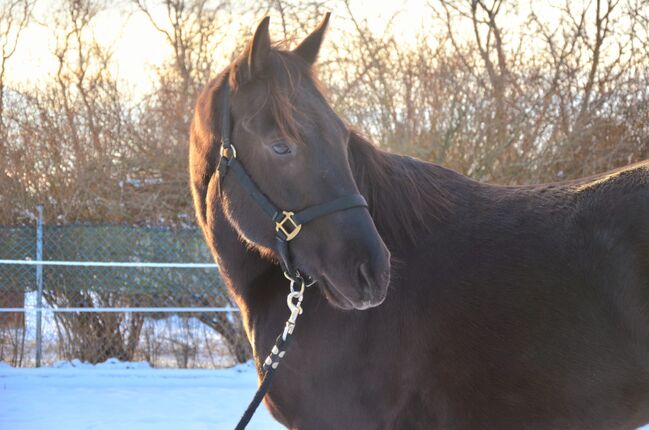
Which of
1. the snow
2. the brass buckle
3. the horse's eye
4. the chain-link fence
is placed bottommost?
the snow

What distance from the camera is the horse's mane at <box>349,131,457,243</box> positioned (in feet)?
9.12

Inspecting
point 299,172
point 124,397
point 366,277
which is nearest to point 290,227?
point 299,172

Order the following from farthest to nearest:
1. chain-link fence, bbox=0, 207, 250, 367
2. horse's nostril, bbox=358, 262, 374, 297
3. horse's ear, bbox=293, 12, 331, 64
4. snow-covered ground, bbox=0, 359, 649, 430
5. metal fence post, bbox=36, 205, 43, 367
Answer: chain-link fence, bbox=0, 207, 250, 367
metal fence post, bbox=36, 205, 43, 367
snow-covered ground, bbox=0, 359, 649, 430
horse's ear, bbox=293, 12, 331, 64
horse's nostril, bbox=358, 262, 374, 297

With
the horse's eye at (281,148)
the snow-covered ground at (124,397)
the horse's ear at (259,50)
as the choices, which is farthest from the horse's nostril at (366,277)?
the snow-covered ground at (124,397)

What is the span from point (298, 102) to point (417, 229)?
2.23ft

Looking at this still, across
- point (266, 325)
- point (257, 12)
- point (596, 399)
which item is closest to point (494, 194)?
point (596, 399)

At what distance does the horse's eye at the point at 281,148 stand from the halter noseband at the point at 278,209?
0.16 meters

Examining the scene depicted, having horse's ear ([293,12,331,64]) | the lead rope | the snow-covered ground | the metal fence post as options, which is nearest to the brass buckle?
the lead rope

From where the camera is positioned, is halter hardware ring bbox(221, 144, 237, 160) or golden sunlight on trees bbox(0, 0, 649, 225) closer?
halter hardware ring bbox(221, 144, 237, 160)

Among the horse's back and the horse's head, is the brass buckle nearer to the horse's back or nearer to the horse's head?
the horse's head

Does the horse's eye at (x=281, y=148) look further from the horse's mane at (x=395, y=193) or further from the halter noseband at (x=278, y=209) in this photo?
the horse's mane at (x=395, y=193)

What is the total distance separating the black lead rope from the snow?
3.63 metres

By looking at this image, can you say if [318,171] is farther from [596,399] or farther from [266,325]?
[596,399]

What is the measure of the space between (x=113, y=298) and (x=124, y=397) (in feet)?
5.78
